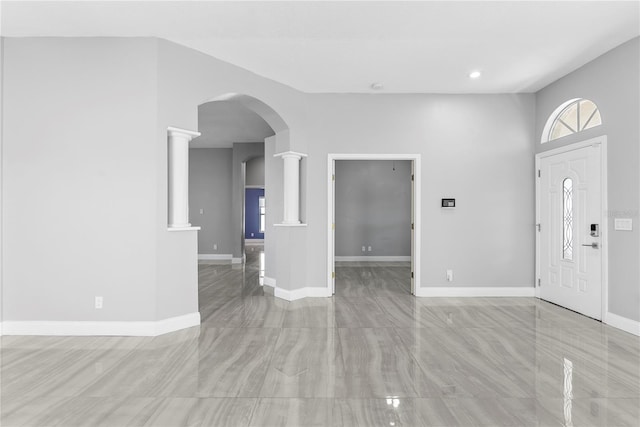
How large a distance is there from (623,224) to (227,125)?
6.41 metres

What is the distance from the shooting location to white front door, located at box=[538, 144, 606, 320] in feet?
13.0

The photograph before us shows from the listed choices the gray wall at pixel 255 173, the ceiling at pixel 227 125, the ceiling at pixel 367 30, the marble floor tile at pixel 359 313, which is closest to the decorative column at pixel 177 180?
the ceiling at pixel 367 30

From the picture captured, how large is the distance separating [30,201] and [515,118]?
6.08 metres

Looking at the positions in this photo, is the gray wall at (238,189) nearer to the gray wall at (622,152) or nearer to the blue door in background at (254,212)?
the blue door in background at (254,212)

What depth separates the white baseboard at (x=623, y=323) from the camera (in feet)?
11.3

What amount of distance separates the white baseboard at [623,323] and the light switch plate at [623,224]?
3.03ft

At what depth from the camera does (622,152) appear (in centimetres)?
362

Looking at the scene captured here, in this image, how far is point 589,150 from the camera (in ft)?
13.2

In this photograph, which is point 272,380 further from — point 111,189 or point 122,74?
point 122,74

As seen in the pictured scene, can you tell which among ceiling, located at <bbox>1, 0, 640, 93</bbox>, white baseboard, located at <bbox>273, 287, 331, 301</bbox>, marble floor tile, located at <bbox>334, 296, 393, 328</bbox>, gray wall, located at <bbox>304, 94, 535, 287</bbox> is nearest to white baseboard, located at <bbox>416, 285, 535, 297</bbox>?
gray wall, located at <bbox>304, 94, 535, 287</bbox>

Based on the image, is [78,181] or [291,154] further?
[291,154]

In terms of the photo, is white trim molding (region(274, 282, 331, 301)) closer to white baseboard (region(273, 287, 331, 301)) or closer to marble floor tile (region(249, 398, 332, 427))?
white baseboard (region(273, 287, 331, 301))

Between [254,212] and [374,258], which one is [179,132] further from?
[254,212]

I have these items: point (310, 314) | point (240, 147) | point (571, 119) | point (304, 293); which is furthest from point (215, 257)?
point (571, 119)
